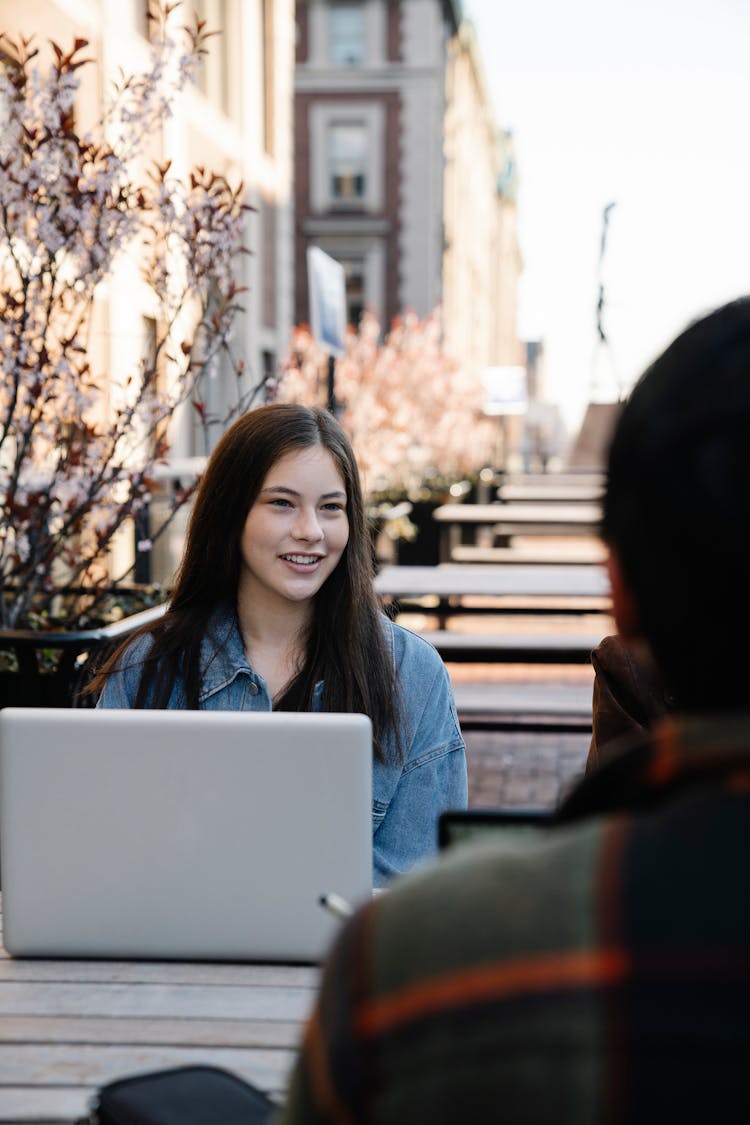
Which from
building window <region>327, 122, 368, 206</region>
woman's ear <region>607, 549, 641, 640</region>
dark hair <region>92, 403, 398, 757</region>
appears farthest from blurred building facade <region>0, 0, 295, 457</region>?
building window <region>327, 122, 368, 206</region>

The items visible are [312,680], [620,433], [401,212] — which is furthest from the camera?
[401,212]

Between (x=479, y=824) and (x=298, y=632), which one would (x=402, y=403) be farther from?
(x=479, y=824)

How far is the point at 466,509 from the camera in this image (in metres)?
13.6

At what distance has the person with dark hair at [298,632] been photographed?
2639 mm

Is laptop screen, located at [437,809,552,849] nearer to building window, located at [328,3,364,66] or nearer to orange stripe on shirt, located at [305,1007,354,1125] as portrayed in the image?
orange stripe on shirt, located at [305,1007,354,1125]

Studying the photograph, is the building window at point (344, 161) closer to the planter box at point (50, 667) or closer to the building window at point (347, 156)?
the building window at point (347, 156)

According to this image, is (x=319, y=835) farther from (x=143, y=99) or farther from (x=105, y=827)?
(x=143, y=99)

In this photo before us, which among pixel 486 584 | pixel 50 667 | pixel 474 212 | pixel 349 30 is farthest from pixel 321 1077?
pixel 474 212

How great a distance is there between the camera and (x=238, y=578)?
2877 mm

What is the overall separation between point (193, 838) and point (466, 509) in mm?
11959

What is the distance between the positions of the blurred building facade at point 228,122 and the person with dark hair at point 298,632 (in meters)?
5.75

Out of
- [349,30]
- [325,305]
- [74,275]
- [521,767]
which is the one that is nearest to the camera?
[74,275]

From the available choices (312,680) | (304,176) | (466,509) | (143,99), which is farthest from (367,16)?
(312,680)

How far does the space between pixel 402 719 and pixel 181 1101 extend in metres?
1.38
